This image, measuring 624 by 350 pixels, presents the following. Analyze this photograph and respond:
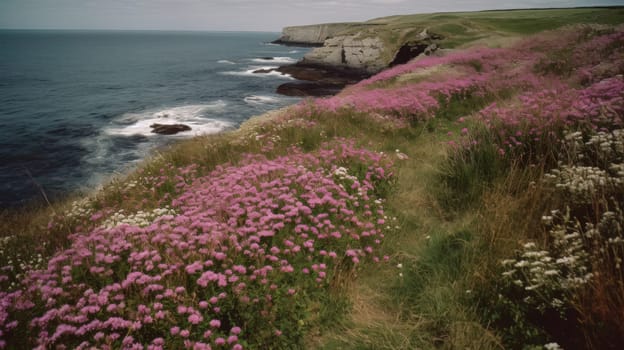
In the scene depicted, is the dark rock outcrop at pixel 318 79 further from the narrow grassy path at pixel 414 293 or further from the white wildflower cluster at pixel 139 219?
the white wildflower cluster at pixel 139 219

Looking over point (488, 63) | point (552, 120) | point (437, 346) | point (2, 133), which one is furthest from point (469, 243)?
point (2, 133)

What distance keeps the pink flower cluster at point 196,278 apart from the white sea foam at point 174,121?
19.5 m

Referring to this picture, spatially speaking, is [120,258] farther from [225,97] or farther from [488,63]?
[225,97]

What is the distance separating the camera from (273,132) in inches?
405

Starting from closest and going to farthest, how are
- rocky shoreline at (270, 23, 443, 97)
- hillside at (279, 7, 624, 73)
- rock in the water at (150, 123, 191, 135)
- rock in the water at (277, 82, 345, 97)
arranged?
1. rock in the water at (150, 123, 191, 135)
2. rock in the water at (277, 82, 345, 97)
3. rocky shoreline at (270, 23, 443, 97)
4. hillside at (279, 7, 624, 73)

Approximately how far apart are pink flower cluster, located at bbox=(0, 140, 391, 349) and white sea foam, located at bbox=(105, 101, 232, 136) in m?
19.5

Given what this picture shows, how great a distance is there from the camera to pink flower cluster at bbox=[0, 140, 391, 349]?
113 inches

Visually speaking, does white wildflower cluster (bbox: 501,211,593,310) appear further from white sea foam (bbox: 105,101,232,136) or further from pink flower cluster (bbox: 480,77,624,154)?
white sea foam (bbox: 105,101,232,136)

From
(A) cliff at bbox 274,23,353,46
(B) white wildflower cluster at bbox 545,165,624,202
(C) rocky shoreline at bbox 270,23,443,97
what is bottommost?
(B) white wildflower cluster at bbox 545,165,624,202

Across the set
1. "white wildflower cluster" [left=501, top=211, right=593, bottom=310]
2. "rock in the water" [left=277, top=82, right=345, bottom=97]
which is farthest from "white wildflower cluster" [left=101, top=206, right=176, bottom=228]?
"rock in the water" [left=277, top=82, right=345, bottom=97]

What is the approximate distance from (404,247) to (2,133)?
31.3 m

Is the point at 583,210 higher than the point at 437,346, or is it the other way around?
the point at 583,210

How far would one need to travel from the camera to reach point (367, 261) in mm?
4453

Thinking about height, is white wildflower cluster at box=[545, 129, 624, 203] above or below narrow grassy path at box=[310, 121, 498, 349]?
above
